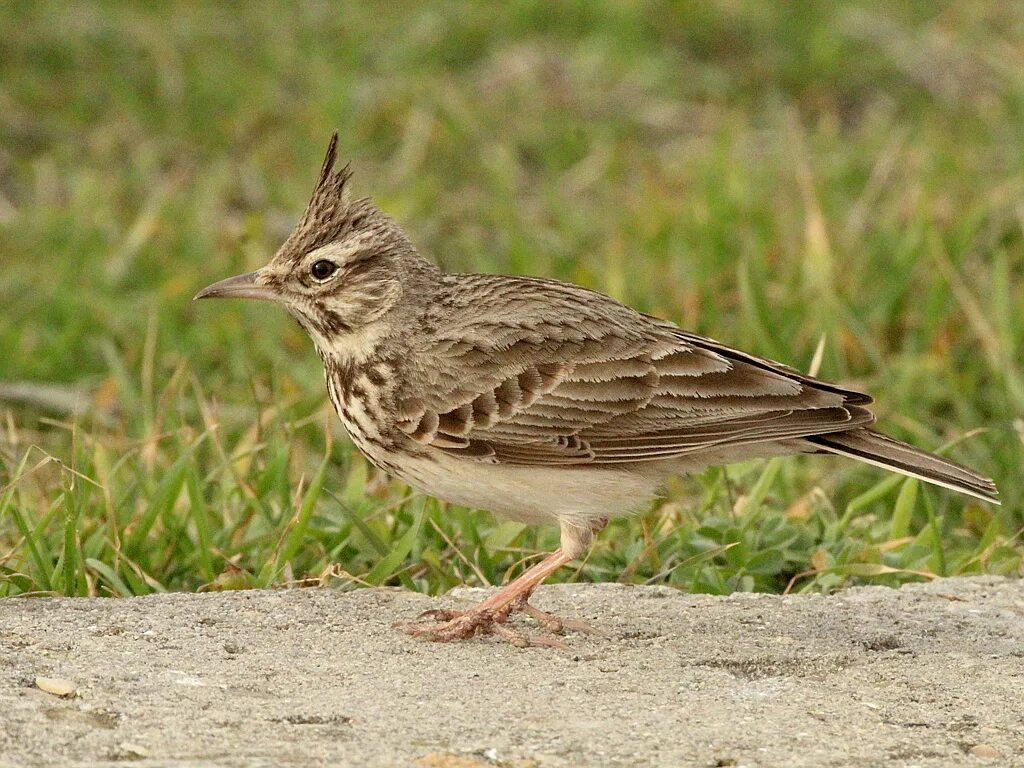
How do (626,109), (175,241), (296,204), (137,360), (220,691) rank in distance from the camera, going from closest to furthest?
(220,691)
(137,360)
(175,241)
(296,204)
(626,109)

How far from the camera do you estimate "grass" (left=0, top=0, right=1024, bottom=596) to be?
211 inches

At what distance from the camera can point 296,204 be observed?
9.57 m

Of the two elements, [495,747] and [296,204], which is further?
[296,204]

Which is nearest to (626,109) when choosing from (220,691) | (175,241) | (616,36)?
(616,36)

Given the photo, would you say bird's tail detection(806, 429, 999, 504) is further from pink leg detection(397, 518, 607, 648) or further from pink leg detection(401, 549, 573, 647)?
pink leg detection(401, 549, 573, 647)

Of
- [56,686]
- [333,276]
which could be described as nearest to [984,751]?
[56,686]

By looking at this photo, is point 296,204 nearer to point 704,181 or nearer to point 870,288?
point 704,181

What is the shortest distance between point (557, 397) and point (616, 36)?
7525mm

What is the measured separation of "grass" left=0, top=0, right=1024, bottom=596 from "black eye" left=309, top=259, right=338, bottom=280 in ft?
1.97

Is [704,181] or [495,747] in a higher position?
[704,181]

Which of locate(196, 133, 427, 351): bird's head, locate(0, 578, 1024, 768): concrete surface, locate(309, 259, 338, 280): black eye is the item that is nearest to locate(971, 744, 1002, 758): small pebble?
locate(0, 578, 1024, 768): concrete surface

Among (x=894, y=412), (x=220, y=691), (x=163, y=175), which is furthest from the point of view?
(x=163, y=175)

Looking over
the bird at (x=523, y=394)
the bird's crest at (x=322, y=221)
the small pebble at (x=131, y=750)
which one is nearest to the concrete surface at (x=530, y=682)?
the small pebble at (x=131, y=750)

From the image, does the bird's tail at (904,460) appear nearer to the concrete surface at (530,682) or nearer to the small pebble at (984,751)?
the concrete surface at (530,682)
